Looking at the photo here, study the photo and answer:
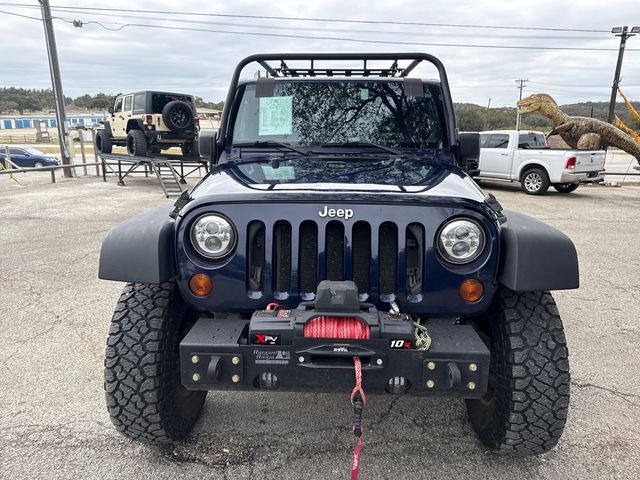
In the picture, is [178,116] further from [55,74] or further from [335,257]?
[335,257]

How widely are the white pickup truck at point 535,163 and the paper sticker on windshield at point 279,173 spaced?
9668 mm

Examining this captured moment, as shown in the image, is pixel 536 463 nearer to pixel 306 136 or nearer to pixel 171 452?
pixel 171 452

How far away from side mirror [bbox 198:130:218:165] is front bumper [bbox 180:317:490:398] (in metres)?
1.65

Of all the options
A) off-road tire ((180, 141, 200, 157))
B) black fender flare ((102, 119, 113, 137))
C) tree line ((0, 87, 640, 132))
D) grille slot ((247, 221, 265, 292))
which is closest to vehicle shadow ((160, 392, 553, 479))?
grille slot ((247, 221, 265, 292))

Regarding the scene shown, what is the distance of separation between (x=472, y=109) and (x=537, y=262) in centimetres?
5610

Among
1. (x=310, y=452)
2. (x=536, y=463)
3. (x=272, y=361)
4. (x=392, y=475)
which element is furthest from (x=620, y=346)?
(x=272, y=361)

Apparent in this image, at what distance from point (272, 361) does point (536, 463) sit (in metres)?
1.49

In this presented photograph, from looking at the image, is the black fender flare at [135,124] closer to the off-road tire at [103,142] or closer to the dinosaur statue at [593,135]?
the off-road tire at [103,142]

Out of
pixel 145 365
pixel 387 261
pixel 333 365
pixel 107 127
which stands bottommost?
pixel 145 365

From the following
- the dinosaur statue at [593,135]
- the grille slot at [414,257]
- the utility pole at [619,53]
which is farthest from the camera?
the utility pole at [619,53]

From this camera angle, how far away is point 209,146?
11.0 feet

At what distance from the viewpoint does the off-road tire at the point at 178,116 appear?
14.5 m

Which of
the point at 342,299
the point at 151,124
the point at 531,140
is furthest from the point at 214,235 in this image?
the point at 151,124

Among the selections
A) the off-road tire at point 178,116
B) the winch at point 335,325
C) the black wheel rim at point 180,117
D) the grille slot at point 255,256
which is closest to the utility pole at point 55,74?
the off-road tire at point 178,116
